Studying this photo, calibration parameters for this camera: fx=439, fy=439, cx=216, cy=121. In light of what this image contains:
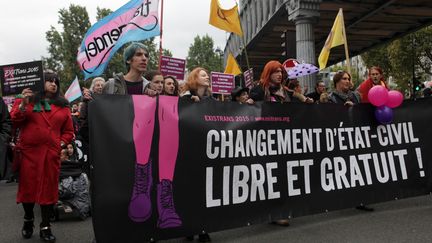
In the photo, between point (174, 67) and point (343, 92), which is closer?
point (343, 92)

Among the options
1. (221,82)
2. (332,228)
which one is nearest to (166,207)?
(332,228)

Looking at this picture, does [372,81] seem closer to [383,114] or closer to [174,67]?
[383,114]

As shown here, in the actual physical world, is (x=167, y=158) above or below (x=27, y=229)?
above

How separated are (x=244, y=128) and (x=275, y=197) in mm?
799

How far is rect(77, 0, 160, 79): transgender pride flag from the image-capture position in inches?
241

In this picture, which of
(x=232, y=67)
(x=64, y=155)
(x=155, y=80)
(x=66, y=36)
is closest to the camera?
(x=155, y=80)

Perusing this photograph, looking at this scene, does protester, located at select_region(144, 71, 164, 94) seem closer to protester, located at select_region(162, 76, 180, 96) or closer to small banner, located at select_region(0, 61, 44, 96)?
protester, located at select_region(162, 76, 180, 96)

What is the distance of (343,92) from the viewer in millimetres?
5688

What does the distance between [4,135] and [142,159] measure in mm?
1573

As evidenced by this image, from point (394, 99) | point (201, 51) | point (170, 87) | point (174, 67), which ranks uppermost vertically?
point (201, 51)

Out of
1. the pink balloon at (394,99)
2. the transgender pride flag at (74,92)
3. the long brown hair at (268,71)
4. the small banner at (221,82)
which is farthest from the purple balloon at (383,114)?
the transgender pride flag at (74,92)

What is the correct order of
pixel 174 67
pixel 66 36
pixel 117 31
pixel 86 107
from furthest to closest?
pixel 66 36 < pixel 174 67 < pixel 117 31 < pixel 86 107

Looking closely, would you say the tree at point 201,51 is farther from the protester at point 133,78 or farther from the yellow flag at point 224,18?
the protester at point 133,78

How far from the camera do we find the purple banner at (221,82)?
1108 cm
